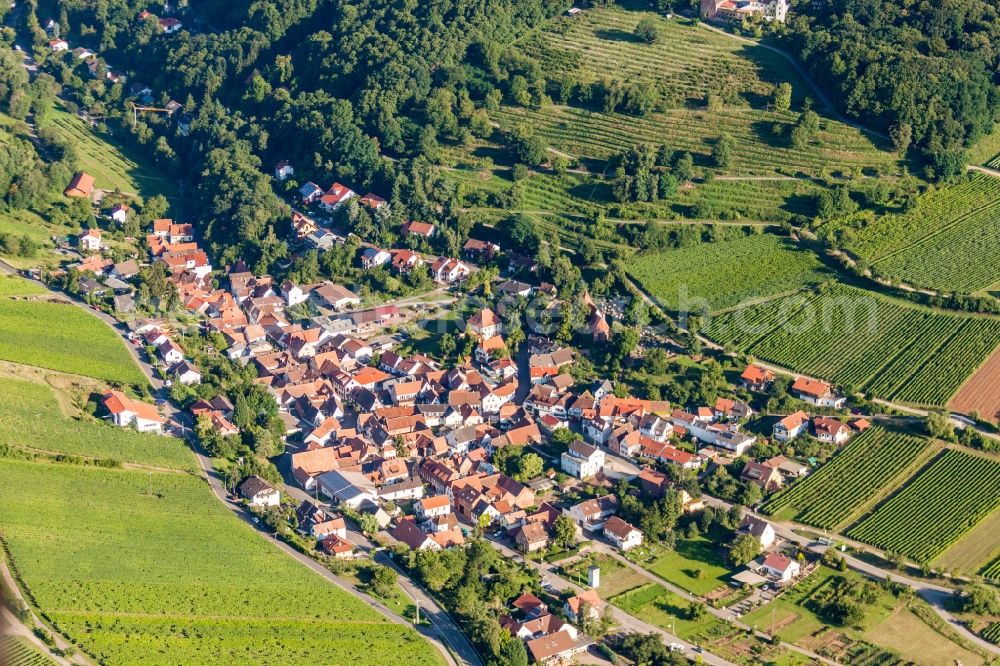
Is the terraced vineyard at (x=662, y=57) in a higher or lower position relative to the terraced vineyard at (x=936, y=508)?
higher

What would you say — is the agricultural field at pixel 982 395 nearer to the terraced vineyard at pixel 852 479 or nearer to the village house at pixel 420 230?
the terraced vineyard at pixel 852 479

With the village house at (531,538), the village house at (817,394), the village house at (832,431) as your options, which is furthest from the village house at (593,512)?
the village house at (817,394)

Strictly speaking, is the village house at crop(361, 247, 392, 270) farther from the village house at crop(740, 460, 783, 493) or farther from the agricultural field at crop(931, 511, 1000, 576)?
the agricultural field at crop(931, 511, 1000, 576)

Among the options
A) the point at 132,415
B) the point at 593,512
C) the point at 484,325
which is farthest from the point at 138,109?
the point at 593,512

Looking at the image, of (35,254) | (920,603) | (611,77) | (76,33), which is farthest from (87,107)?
(920,603)

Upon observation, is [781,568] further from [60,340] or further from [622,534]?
[60,340]

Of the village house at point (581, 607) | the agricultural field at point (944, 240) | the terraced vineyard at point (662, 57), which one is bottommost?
the village house at point (581, 607)

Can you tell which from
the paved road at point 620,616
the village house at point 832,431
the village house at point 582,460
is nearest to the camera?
the paved road at point 620,616
